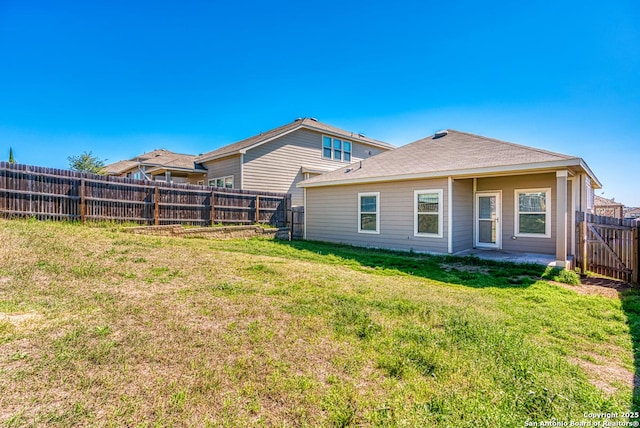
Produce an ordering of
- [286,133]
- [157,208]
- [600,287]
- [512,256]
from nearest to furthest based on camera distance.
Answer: [600,287]
[512,256]
[157,208]
[286,133]

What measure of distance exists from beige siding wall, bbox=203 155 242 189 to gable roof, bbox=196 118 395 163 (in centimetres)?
33

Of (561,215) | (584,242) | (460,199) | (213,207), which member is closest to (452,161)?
(460,199)

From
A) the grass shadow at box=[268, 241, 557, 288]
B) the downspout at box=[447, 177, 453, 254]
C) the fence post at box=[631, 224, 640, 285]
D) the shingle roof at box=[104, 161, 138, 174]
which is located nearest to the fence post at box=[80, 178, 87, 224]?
the grass shadow at box=[268, 241, 557, 288]

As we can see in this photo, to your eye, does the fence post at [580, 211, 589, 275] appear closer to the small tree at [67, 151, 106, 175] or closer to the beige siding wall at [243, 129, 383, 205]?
the beige siding wall at [243, 129, 383, 205]

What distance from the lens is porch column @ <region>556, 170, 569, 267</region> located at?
7.53 m

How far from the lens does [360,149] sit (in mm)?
20234

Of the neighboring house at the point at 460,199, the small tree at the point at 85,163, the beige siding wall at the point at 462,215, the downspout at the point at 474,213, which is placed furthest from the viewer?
the small tree at the point at 85,163

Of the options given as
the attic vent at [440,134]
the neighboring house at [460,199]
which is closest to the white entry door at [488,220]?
the neighboring house at [460,199]

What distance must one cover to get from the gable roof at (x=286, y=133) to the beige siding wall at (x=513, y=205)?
9631 mm

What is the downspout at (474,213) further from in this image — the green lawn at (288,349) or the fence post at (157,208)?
the fence post at (157,208)

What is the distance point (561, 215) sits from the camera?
7555 mm

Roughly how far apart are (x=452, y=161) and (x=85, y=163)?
25.3 m

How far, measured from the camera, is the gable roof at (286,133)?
16.0m

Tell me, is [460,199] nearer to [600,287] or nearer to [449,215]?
[449,215]
